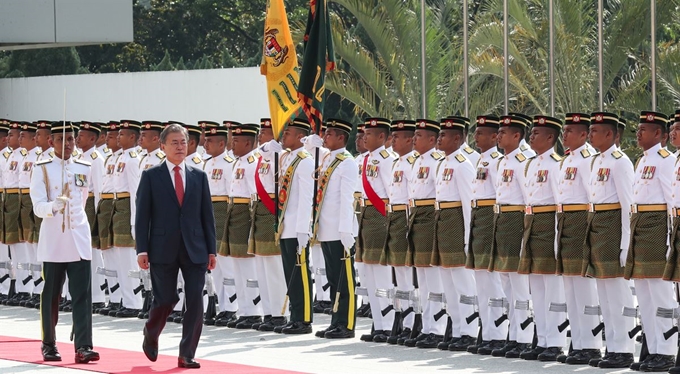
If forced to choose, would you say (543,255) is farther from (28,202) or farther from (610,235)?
(28,202)

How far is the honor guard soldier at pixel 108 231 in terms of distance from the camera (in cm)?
1731

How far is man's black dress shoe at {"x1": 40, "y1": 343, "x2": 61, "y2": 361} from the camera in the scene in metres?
12.5

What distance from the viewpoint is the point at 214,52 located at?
4544cm

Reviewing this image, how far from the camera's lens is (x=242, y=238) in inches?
630

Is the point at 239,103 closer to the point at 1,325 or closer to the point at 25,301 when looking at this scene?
the point at 25,301

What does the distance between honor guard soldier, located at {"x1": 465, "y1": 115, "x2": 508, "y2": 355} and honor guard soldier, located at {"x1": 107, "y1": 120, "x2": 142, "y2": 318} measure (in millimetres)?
4976

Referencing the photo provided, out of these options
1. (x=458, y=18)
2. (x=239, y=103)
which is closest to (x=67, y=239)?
(x=239, y=103)

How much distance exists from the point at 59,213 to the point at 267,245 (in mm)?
3538

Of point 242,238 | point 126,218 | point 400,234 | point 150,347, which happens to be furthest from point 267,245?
point 150,347

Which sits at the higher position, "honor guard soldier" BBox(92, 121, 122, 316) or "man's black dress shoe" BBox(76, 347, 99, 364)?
"honor guard soldier" BBox(92, 121, 122, 316)

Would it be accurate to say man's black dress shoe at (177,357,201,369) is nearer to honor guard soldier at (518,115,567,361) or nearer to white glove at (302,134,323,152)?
honor guard soldier at (518,115,567,361)

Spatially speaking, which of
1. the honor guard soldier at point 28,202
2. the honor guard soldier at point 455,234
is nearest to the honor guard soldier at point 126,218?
the honor guard soldier at point 28,202

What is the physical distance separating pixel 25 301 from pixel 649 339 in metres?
9.16

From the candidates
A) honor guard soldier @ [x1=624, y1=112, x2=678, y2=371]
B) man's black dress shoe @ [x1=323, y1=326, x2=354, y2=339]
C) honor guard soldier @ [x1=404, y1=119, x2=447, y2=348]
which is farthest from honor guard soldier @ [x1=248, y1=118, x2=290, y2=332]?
honor guard soldier @ [x1=624, y1=112, x2=678, y2=371]
